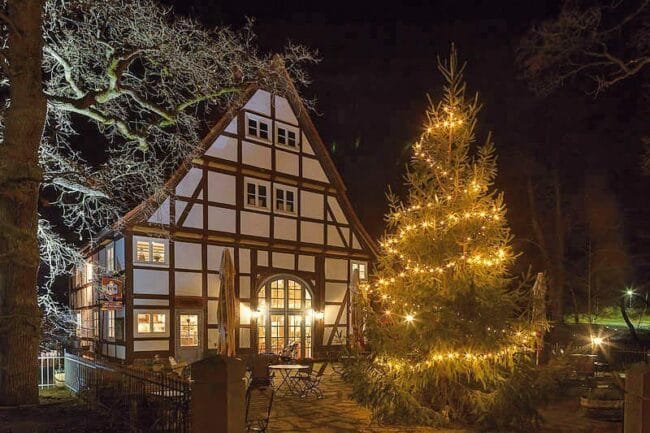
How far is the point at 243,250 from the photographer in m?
21.4

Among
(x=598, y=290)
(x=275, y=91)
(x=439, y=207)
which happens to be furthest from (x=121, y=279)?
(x=598, y=290)

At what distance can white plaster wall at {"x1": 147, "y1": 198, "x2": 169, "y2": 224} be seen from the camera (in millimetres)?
18672

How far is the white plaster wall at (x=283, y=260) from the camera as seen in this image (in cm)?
2239

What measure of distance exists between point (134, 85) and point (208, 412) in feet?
28.7

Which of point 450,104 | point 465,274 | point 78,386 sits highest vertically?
A: point 450,104

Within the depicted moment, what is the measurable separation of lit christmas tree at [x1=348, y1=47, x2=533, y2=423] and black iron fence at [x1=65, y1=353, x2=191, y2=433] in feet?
9.85

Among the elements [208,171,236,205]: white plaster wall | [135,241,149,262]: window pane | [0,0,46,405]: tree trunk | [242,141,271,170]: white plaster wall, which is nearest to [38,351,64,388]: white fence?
[135,241,149,262]: window pane

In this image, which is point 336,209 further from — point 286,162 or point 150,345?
point 150,345

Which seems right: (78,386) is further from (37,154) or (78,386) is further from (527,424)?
(527,424)

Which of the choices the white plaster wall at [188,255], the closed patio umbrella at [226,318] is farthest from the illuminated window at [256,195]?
the closed patio umbrella at [226,318]

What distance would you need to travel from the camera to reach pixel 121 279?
1833 centimetres

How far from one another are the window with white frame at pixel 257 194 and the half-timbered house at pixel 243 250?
0.04 m

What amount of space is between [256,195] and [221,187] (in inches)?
61.9

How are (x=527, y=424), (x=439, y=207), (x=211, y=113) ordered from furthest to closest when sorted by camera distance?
(x=211, y=113), (x=439, y=207), (x=527, y=424)
